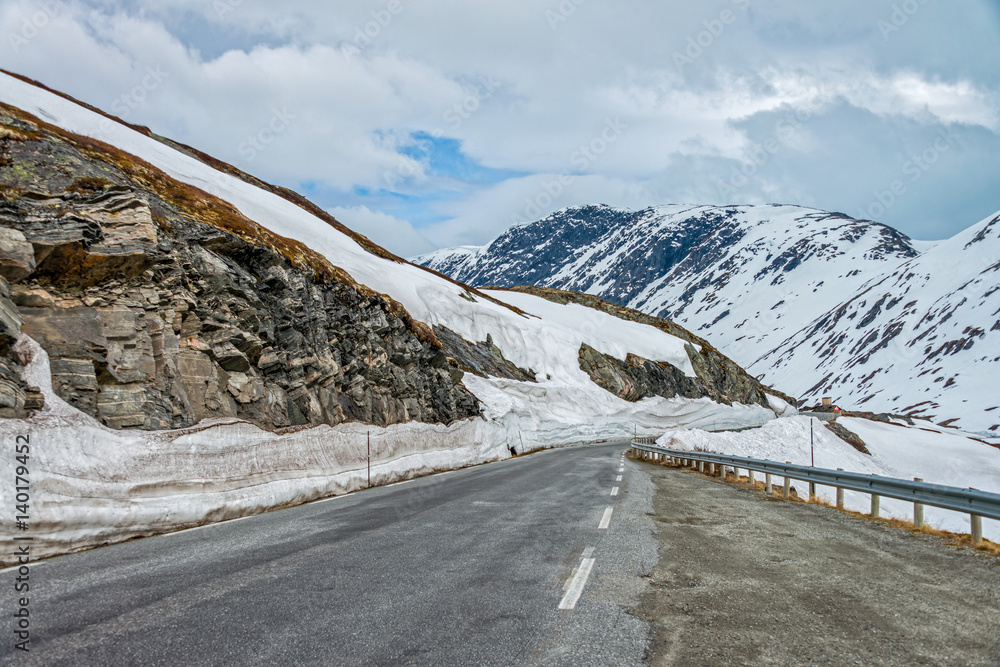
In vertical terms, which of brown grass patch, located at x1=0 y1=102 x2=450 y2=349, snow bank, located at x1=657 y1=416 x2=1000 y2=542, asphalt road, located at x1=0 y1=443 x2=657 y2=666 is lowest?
snow bank, located at x1=657 y1=416 x2=1000 y2=542

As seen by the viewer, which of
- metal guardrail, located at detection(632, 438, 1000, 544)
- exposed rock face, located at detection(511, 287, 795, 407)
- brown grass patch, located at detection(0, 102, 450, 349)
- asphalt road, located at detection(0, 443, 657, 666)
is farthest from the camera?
exposed rock face, located at detection(511, 287, 795, 407)

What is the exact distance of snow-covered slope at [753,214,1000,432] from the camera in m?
122

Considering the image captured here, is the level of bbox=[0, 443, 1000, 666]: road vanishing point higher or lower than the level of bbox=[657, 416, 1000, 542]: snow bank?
higher

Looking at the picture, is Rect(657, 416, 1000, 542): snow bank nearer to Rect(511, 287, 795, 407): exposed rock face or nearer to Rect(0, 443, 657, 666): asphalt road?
Rect(511, 287, 795, 407): exposed rock face

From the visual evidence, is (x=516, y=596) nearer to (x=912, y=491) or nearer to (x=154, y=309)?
(x=912, y=491)

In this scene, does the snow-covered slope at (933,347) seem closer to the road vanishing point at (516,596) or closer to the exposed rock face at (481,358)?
the exposed rock face at (481,358)

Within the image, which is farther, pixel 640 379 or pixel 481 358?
pixel 640 379

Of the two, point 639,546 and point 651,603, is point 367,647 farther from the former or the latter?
point 639,546

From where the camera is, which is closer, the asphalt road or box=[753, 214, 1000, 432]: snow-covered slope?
the asphalt road

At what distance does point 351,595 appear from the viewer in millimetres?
5289

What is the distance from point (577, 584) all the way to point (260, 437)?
8.36 metres

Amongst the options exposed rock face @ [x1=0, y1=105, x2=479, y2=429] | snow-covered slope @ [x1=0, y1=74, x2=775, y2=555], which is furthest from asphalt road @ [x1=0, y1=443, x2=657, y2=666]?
exposed rock face @ [x1=0, y1=105, x2=479, y2=429]

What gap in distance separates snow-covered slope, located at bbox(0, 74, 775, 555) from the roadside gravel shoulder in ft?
23.4

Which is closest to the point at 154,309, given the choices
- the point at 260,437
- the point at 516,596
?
the point at 260,437
